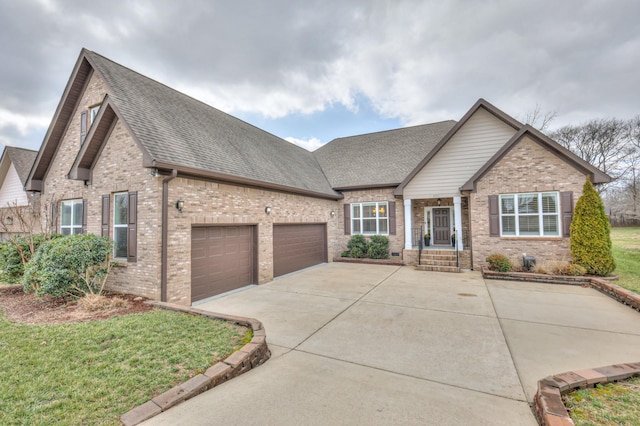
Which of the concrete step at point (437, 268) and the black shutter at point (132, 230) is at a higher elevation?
the black shutter at point (132, 230)

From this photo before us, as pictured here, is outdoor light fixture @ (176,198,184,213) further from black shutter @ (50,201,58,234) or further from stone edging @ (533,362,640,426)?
stone edging @ (533,362,640,426)

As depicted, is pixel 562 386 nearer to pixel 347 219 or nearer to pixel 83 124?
pixel 347 219

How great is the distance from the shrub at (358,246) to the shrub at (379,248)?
38 centimetres

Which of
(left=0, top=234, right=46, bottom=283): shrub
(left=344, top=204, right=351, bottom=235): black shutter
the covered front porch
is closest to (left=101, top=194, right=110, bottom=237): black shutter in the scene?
(left=0, top=234, right=46, bottom=283): shrub

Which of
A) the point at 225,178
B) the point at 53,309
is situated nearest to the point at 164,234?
the point at 225,178

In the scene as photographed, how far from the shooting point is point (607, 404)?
9.25 feet

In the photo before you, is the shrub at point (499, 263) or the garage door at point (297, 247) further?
the garage door at point (297, 247)

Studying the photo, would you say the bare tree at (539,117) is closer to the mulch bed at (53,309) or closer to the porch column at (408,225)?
the porch column at (408,225)

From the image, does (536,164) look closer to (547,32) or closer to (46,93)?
(547,32)

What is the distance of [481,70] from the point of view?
550 inches

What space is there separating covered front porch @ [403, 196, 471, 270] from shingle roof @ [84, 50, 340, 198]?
4.85m

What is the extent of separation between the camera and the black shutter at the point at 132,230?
6984 millimetres

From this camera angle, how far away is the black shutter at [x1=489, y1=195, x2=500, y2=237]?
35.2 feet

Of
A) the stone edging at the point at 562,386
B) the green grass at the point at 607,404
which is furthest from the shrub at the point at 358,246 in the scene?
the green grass at the point at 607,404
